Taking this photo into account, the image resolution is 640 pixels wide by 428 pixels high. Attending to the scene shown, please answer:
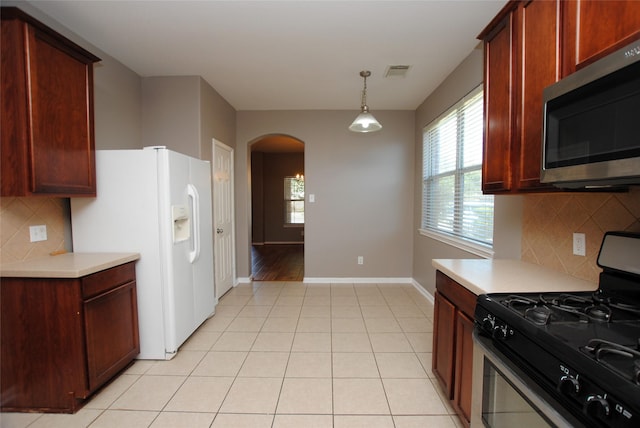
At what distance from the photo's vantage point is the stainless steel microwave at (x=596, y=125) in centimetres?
86

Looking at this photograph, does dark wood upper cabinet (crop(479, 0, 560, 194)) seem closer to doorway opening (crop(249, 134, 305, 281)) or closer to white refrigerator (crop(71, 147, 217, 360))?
white refrigerator (crop(71, 147, 217, 360))

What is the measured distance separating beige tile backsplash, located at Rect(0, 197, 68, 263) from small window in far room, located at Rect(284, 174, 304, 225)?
654cm

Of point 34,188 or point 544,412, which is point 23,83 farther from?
point 544,412

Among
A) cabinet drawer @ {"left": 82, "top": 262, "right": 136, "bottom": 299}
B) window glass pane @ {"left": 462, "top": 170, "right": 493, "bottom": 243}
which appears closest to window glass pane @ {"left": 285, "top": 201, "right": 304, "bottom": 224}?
window glass pane @ {"left": 462, "top": 170, "right": 493, "bottom": 243}

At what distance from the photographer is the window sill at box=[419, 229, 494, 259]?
237cm

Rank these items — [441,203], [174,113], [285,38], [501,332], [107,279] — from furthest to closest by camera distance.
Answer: [441,203] → [174,113] → [285,38] → [107,279] → [501,332]

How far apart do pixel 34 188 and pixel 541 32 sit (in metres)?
2.93

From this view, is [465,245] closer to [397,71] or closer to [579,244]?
[579,244]

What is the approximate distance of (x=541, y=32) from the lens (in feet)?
4.43

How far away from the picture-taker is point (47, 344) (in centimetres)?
173

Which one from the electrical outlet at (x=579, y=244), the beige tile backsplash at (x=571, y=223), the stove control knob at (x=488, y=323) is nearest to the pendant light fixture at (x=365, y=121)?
the beige tile backsplash at (x=571, y=223)

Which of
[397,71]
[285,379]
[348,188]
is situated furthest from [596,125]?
[348,188]

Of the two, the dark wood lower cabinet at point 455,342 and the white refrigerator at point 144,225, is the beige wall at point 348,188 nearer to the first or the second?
the white refrigerator at point 144,225

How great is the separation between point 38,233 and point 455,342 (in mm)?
2940
